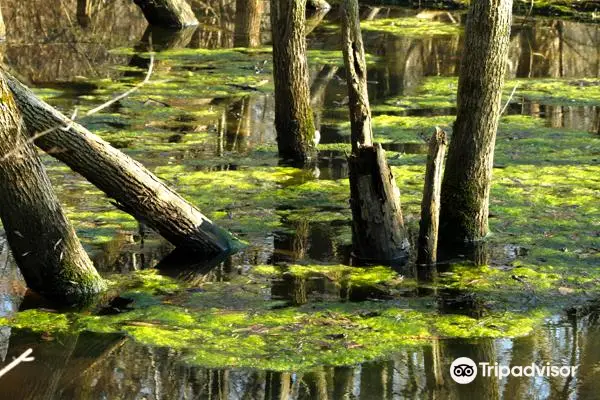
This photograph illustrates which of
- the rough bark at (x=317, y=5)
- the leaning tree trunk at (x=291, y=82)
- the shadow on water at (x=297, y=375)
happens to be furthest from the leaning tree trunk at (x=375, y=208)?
the rough bark at (x=317, y=5)

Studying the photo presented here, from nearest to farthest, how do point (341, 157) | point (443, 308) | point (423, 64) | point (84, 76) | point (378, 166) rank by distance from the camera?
point (443, 308)
point (378, 166)
point (341, 157)
point (84, 76)
point (423, 64)

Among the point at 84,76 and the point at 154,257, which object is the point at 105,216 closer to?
the point at 154,257

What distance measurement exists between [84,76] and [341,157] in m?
5.83

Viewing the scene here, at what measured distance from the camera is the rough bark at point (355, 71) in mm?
9125

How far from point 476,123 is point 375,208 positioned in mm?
960

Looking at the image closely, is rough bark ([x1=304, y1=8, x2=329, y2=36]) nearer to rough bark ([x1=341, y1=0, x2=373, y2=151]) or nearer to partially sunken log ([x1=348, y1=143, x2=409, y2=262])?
rough bark ([x1=341, y1=0, x2=373, y2=151])

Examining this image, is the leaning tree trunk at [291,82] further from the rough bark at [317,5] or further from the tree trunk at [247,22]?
the rough bark at [317,5]

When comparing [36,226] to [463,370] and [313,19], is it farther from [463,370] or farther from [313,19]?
[313,19]

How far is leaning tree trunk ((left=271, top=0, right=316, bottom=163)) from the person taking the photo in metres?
10.0

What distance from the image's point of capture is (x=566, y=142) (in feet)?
37.4

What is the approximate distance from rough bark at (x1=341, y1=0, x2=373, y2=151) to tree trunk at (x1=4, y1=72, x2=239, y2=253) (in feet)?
5.46

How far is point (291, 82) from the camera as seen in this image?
10.3 metres

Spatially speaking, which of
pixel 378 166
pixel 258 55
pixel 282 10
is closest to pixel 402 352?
pixel 378 166

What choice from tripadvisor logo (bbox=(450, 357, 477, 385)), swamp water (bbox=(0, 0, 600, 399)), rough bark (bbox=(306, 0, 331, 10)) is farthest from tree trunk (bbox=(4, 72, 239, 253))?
rough bark (bbox=(306, 0, 331, 10))
